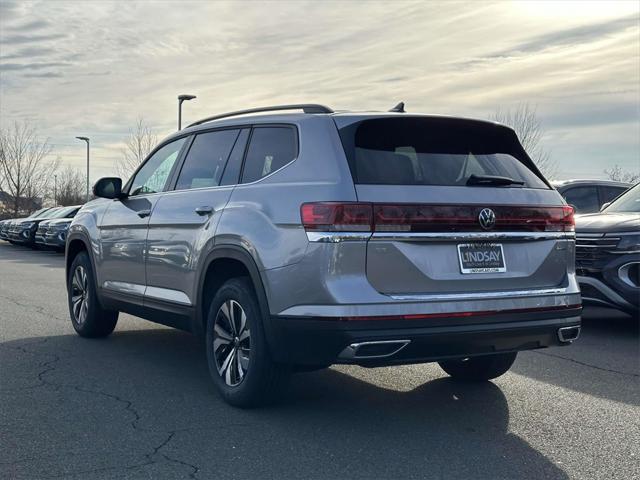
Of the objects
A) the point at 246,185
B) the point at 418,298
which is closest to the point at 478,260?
the point at 418,298

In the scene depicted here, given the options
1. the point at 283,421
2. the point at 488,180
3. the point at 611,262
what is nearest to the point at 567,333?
the point at 488,180

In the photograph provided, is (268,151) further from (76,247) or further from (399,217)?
(76,247)

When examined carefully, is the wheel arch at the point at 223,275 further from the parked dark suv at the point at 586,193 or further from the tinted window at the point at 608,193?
the tinted window at the point at 608,193

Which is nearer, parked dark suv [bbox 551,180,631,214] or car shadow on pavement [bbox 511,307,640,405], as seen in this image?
car shadow on pavement [bbox 511,307,640,405]

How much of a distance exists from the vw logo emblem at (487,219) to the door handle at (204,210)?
182cm

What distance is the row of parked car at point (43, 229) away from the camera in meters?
22.5

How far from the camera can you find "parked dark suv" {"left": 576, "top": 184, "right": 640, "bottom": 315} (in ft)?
24.4

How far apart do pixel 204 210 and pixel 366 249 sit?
155 centimetres

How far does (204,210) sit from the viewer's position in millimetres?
5219

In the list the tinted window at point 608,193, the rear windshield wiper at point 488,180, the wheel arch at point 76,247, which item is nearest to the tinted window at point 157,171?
the wheel arch at point 76,247

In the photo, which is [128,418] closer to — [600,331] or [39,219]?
[600,331]

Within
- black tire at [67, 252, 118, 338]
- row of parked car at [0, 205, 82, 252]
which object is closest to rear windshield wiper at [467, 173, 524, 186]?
black tire at [67, 252, 118, 338]

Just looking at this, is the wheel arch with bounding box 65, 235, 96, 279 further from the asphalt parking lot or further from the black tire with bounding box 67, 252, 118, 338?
the asphalt parking lot

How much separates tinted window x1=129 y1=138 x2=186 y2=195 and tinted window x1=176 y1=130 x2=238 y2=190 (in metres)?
0.27
